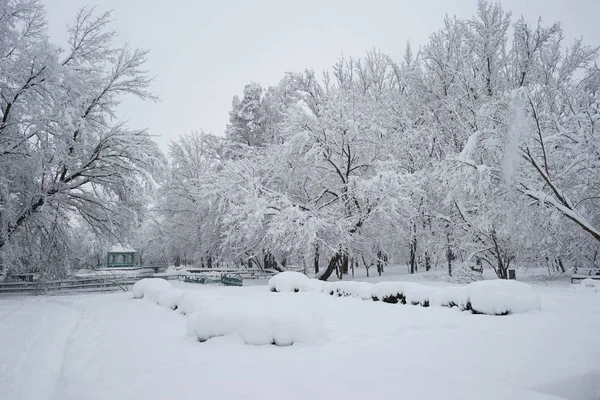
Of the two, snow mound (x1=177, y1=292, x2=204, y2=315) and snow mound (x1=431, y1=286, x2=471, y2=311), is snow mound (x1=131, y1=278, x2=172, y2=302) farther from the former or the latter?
snow mound (x1=431, y1=286, x2=471, y2=311)

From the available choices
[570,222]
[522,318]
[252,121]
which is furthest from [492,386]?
[252,121]

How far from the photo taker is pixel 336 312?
28.8 feet

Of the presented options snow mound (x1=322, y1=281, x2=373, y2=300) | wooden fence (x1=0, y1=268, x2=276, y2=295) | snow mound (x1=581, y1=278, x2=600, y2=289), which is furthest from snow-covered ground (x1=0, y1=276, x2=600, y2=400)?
wooden fence (x1=0, y1=268, x2=276, y2=295)

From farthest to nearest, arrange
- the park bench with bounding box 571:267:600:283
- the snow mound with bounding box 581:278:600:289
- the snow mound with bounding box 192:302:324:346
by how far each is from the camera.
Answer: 1. the park bench with bounding box 571:267:600:283
2. the snow mound with bounding box 581:278:600:289
3. the snow mound with bounding box 192:302:324:346

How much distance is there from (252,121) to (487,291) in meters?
25.4

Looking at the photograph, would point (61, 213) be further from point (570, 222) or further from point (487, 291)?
point (570, 222)

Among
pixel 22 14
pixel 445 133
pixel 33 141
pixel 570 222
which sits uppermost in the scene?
pixel 22 14

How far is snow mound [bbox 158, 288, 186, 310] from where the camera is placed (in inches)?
415

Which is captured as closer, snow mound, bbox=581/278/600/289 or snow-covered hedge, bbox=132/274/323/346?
snow-covered hedge, bbox=132/274/323/346

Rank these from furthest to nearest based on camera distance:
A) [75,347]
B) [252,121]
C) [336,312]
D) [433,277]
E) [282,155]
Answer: [252,121], [282,155], [433,277], [336,312], [75,347]

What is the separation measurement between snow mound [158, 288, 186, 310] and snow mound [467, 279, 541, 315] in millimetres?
8115

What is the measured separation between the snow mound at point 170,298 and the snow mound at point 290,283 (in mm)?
3759

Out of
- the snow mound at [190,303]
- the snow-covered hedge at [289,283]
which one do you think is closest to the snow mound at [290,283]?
the snow-covered hedge at [289,283]

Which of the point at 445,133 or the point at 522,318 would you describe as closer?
the point at 522,318
